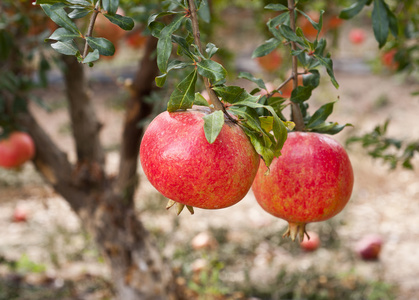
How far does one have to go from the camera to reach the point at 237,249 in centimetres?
321

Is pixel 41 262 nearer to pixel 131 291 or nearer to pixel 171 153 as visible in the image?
pixel 131 291

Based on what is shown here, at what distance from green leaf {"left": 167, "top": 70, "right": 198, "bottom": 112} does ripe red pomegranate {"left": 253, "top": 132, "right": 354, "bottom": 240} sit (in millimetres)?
177

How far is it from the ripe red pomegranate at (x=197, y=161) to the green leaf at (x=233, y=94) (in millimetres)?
36

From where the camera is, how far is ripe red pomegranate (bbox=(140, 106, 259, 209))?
23.2 inches

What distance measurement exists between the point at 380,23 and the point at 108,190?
1.55m

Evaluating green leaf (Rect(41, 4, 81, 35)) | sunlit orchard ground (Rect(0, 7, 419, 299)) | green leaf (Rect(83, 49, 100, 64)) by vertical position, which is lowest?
sunlit orchard ground (Rect(0, 7, 419, 299))

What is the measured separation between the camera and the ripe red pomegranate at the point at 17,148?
1.99 m

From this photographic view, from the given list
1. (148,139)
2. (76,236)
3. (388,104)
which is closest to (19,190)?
(76,236)

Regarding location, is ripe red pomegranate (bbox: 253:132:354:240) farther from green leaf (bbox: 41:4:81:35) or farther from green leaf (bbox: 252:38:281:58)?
green leaf (bbox: 41:4:81:35)

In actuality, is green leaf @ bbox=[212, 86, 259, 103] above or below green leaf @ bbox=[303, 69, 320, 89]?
above

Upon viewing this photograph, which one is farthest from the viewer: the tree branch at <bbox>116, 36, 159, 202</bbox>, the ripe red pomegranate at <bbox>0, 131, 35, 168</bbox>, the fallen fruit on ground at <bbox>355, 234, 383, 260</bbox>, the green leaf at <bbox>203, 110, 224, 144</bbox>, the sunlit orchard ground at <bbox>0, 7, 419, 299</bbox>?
the fallen fruit on ground at <bbox>355, 234, 383, 260</bbox>

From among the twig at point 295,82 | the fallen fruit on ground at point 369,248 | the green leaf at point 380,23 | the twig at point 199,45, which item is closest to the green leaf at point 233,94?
the twig at point 199,45

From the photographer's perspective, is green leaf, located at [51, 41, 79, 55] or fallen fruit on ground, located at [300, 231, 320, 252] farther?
fallen fruit on ground, located at [300, 231, 320, 252]

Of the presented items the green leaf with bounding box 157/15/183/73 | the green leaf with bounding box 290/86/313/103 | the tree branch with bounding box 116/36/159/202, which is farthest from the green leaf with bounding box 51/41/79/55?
the tree branch with bounding box 116/36/159/202
